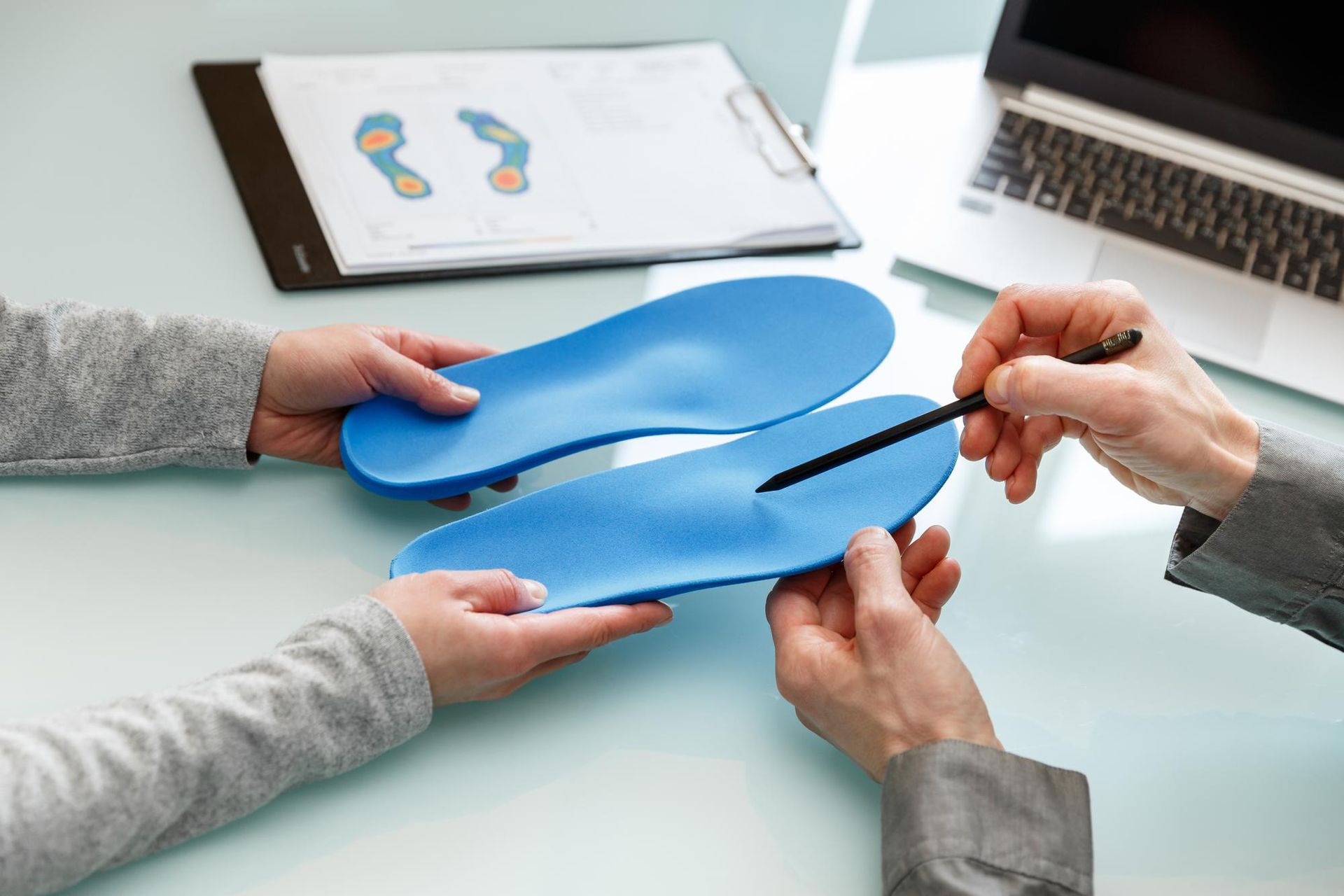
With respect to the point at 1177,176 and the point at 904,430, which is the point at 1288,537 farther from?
the point at 1177,176

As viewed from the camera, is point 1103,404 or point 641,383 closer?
point 1103,404

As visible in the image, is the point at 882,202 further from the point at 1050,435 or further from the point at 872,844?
the point at 872,844

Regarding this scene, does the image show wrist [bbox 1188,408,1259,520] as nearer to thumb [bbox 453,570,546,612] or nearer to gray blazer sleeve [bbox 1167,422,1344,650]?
gray blazer sleeve [bbox 1167,422,1344,650]

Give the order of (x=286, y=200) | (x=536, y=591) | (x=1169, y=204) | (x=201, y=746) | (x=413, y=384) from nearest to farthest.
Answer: (x=201, y=746) < (x=536, y=591) < (x=413, y=384) < (x=286, y=200) < (x=1169, y=204)

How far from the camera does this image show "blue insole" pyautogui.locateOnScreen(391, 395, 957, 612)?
768mm

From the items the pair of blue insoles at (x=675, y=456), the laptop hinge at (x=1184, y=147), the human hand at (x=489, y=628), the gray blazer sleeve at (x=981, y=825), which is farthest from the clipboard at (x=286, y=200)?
the gray blazer sleeve at (x=981, y=825)

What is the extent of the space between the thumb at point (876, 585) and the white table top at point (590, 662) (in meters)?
0.09

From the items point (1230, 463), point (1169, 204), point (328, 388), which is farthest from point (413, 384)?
point (1169, 204)

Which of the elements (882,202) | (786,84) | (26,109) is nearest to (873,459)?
(882,202)

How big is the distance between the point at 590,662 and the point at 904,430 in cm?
25

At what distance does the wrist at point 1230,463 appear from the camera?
0.78m

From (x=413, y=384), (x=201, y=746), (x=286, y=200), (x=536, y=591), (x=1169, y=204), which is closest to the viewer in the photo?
(x=201, y=746)

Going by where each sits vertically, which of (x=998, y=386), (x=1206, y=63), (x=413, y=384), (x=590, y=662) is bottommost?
(x=590, y=662)

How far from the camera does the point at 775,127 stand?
1.24m
